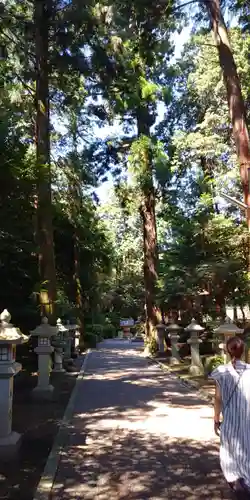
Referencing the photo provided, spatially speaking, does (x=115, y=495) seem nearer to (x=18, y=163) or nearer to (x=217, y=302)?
(x=18, y=163)

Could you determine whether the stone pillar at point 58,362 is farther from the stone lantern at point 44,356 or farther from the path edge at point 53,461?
the path edge at point 53,461

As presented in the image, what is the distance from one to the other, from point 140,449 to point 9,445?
1732 mm

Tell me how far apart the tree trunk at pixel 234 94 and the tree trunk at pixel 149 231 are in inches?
393

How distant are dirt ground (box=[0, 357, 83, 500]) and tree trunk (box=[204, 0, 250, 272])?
5895 millimetres

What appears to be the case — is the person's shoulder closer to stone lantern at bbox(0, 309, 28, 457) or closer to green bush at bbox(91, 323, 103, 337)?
stone lantern at bbox(0, 309, 28, 457)

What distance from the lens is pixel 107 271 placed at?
3025 cm

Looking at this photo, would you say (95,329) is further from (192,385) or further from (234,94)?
(234,94)

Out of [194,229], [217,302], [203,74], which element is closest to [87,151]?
[203,74]

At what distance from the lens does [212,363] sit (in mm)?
13484

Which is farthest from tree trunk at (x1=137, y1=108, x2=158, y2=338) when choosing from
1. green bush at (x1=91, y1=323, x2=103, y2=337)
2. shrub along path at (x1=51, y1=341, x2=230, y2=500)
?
green bush at (x1=91, y1=323, x2=103, y2=337)

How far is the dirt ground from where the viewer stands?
5156 millimetres

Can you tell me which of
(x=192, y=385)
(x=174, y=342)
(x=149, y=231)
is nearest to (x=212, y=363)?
(x=192, y=385)

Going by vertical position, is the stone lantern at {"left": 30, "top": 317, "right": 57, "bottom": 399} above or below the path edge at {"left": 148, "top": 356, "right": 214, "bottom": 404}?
above

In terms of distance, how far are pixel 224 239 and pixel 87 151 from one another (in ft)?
32.1
